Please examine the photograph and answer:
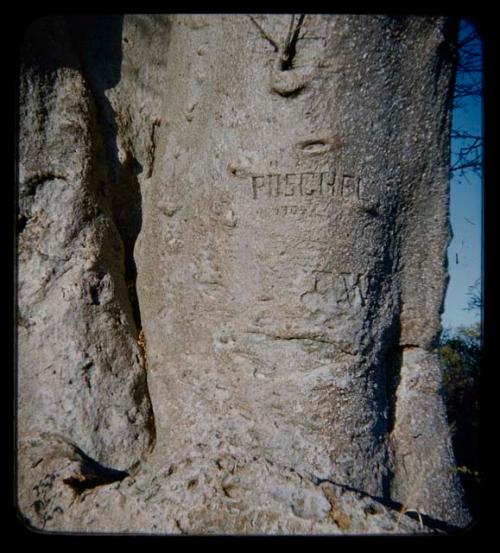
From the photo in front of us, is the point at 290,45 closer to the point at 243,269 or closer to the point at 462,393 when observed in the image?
the point at 243,269

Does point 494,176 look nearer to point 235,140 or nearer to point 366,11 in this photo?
point 366,11

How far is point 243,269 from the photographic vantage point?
85 cm

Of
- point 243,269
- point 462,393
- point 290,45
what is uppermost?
point 290,45

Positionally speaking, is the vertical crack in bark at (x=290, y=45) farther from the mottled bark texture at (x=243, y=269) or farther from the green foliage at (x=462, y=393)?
the green foliage at (x=462, y=393)

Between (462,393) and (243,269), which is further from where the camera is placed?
(462,393)

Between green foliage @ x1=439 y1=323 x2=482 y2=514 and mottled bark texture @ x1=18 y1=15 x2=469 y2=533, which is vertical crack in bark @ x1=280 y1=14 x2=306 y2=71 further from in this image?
green foliage @ x1=439 y1=323 x2=482 y2=514

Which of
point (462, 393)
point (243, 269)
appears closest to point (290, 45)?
point (243, 269)

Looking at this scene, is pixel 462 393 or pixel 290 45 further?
pixel 462 393

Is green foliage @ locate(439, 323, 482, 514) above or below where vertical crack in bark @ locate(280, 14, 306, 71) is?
below

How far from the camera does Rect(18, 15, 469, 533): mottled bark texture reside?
794mm

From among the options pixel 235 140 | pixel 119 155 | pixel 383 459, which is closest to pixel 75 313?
pixel 119 155

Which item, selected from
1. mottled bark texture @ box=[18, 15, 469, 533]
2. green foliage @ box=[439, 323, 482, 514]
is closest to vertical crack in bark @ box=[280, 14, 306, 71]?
mottled bark texture @ box=[18, 15, 469, 533]

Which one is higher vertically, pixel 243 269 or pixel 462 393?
pixel 243 269

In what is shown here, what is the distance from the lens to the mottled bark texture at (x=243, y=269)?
0.79 m
